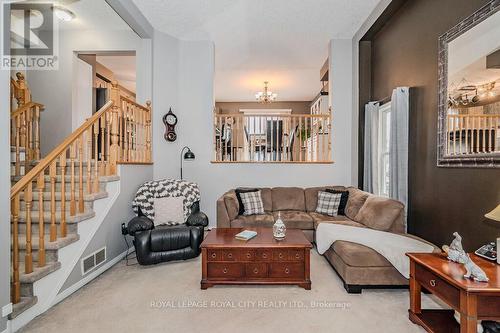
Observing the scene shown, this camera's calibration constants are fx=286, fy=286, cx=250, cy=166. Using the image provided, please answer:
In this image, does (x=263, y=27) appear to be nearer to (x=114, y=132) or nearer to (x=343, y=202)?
(x=114, y=132)

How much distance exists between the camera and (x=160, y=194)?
4.06 metres

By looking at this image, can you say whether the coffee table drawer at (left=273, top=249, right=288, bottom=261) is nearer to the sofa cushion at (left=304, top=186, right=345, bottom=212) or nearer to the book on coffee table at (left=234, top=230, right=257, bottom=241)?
the book on coffee table at (left=234, top=230, right=257, bottom=241)

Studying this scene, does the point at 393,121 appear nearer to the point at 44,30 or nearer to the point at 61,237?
the point at 61,237

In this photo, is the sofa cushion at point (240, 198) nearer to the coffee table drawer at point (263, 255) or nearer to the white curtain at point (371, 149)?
the coffee table drawer at point (263, 255)

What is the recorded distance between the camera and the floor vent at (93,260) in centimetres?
293

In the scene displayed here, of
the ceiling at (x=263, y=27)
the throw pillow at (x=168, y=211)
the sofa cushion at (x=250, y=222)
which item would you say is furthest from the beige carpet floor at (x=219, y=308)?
the ceiling at (x=263, y=27)

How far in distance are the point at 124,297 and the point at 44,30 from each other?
494 centimetres

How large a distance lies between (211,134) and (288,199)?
1853 mm

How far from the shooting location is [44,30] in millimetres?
5008

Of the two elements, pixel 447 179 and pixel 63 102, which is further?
pixel 63 102

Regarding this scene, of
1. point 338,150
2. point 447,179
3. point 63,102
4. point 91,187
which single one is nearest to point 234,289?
point 91,187

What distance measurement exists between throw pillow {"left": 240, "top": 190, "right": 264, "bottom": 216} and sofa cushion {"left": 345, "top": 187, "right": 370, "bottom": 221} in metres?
1.33

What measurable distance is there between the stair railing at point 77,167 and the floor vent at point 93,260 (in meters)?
0.39

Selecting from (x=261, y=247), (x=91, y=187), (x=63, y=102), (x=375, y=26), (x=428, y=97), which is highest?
(x=375, y=26)
